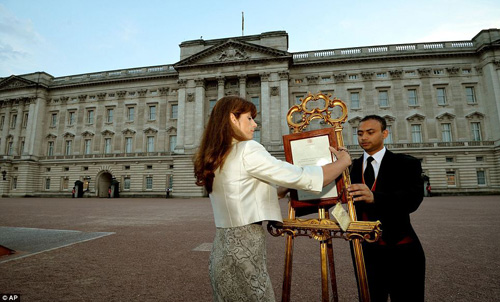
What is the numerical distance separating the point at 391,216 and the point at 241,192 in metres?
1.41

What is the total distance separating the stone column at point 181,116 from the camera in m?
32.3

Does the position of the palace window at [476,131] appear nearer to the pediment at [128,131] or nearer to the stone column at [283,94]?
the stone column at [283,94]

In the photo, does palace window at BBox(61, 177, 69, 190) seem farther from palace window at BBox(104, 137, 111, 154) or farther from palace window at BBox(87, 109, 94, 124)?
palace window at BBox(87, 109, 94, 124)

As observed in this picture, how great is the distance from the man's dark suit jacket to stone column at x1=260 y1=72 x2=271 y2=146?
90.5 feet

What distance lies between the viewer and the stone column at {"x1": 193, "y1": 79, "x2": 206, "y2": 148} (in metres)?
32.2

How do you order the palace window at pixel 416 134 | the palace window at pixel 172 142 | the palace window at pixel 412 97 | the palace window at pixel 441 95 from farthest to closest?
the palace window at pixel 172 142, the palace window at pixel 412 97, the palace window at pixel 441 95, the palace window at pixel 416 134

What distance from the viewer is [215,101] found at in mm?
35094

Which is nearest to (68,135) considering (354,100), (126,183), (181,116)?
(126,183)

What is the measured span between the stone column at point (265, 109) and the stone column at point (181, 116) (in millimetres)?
9936

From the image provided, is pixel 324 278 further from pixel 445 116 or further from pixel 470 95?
pixel 470 95

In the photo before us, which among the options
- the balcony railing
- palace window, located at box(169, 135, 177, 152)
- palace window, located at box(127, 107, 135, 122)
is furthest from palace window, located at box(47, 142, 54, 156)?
the balcony railing

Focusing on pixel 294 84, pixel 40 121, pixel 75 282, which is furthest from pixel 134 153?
pixel 75 282

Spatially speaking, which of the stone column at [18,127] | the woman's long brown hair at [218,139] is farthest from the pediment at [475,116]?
the stone column at [18,127]

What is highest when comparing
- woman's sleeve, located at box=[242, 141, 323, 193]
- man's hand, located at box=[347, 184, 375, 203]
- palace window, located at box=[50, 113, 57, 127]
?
palace window, located at box=[50, 113, 57, 127]
